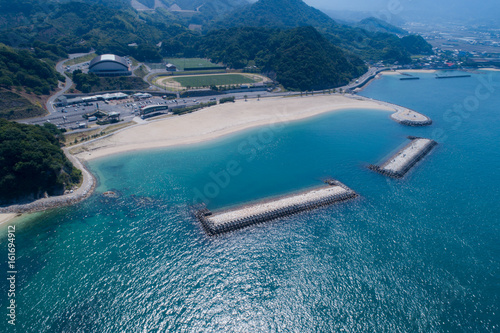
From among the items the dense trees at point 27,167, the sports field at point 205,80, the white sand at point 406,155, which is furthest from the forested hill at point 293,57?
the dense trees at point 27,167

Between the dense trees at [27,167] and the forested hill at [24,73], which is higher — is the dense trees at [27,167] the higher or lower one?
the lower one

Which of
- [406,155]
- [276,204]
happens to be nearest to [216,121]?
[276,204]

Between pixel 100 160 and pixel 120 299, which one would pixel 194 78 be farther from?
pixel 120 299

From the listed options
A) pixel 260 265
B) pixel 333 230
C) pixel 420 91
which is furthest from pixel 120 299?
pixel 420 91

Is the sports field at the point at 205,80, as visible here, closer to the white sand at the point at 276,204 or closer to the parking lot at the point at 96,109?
the parking lot at the point at 96,109

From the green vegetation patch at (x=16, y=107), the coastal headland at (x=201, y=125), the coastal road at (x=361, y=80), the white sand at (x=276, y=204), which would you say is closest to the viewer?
the white sand at (x=276, y=204)
